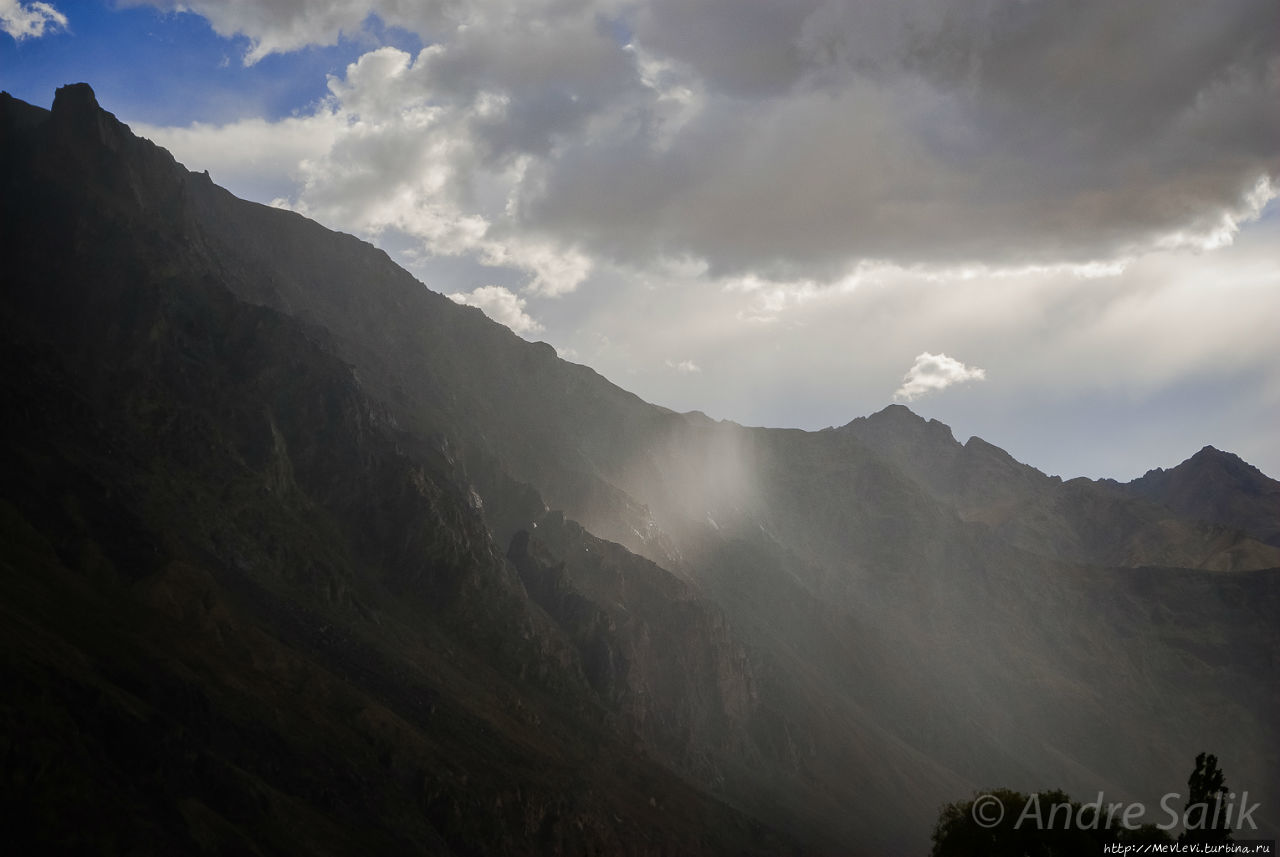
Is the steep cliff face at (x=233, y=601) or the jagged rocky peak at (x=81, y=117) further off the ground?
the jagged rocky peak at (x=81, y=117)

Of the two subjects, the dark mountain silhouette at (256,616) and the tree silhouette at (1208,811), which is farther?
the dark mountain silhouette at (256,616)

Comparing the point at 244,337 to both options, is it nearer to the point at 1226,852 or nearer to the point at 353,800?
the point at 353,800

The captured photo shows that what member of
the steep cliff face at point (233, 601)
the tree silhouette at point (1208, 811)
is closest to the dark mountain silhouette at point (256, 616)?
the steep cliff face at point (233, 601)

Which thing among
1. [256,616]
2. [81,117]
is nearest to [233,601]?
[256,616]

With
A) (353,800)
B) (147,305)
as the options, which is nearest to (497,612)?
(353,800)

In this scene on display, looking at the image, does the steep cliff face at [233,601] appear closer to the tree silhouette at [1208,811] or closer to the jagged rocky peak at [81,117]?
the jagged rocky peak at [81,117]

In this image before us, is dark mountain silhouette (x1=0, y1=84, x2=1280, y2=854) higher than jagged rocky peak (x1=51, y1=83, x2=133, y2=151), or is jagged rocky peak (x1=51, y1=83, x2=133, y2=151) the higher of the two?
jagged rocky peak (x1=51, y1=83, x2=133, y2=151)

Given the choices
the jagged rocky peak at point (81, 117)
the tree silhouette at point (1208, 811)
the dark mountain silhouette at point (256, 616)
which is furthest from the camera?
the jagged rocky peak at point (81, 117)

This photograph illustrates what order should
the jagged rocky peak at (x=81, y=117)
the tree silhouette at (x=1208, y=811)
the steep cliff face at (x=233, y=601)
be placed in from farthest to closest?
the jagged rocky peak at (x=81, y=117) < the steep cliff face at (x=233, y=601) < the tree silhouette at (x=1208, y=811)

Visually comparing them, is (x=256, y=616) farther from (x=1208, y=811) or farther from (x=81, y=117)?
(x=81, y=117)

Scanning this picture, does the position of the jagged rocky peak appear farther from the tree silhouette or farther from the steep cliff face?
the tree silhouette

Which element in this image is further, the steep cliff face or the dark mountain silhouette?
the dark mountain silhouette

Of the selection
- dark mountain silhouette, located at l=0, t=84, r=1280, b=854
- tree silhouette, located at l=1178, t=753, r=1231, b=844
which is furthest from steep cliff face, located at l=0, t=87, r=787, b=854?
tree silhouette, located at l=1178, t=753, r=1231, b=844

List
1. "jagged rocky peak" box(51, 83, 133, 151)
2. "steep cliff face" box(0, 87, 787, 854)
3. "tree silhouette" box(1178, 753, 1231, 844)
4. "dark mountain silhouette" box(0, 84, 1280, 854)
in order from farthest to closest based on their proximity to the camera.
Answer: "jagged rocky peak" box(51, 83, 133, 151) < "dark mountain silhouette" box(0, 84, 1280, 854) < "steep cliff face" box(0, 87, 787, 854) < "tree silhouette" box(1178, 753, 1231, 844)
